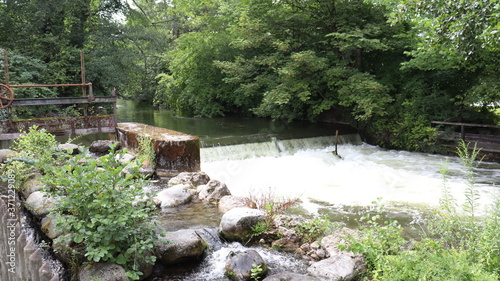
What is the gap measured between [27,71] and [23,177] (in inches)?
391

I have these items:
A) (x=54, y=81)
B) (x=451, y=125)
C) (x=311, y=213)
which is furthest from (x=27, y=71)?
(x=451, y=125)

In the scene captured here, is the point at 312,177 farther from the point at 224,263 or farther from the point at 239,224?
the point at 224,263

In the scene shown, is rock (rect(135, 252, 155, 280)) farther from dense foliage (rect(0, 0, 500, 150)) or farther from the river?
dense foliage (rect(0, 0, 500, 150))

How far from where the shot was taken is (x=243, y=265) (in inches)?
175

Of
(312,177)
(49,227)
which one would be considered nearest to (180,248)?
(49,227)

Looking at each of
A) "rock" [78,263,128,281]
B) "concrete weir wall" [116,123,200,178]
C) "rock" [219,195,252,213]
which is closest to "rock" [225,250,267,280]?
"rock" [78,263,128,281]

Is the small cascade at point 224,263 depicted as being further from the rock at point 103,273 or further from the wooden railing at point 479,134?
the wooden railing at point 479,134

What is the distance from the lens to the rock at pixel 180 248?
4.61 m

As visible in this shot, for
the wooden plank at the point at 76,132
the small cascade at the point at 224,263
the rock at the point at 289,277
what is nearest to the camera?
the rock at the point at 289,277

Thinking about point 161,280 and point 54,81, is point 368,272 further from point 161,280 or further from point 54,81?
point 54,81

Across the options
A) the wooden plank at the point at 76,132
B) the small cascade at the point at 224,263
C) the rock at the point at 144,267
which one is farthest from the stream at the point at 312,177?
the wooden plank at the point at 76,132

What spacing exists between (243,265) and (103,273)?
1.69 meters

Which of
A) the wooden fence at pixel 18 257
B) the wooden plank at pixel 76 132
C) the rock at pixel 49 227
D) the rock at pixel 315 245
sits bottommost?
the rock at pixel 315 245

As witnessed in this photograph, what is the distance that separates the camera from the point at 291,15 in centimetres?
1459
